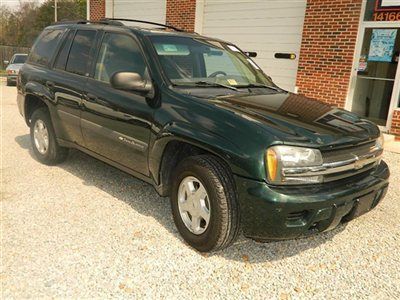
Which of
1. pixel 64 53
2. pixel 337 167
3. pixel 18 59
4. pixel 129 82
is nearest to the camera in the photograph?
pixel 337 167

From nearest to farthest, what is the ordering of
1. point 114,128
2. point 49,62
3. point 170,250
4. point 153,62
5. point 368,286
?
point 368,286
point 170,250
point 153,62
point 114,128
point 49,62

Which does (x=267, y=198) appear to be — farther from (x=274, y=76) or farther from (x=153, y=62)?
(x=274, y=76)

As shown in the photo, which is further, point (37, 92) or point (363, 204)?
point (37, 92)

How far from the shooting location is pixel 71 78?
15.4 feet

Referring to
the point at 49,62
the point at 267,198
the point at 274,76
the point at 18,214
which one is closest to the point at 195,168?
the point at 267,198

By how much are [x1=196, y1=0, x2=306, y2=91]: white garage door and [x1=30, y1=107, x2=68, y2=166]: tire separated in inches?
240

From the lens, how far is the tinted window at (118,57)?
3.94 meters

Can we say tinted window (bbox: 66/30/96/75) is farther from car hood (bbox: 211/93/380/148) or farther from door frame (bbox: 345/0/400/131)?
door frame (bbox: 345/0/400/131)

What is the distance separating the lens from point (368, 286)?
3033 millimetres

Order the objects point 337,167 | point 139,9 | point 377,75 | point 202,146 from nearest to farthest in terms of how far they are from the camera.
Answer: point 337,167 < point 202,146 < point 377,75 < point 139,9

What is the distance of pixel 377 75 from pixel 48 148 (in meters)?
6.79

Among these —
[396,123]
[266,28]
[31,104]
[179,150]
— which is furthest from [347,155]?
[266,28]

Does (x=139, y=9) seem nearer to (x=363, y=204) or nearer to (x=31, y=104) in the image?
(x=31, y=104)

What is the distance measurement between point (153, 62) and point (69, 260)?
6.26ft
